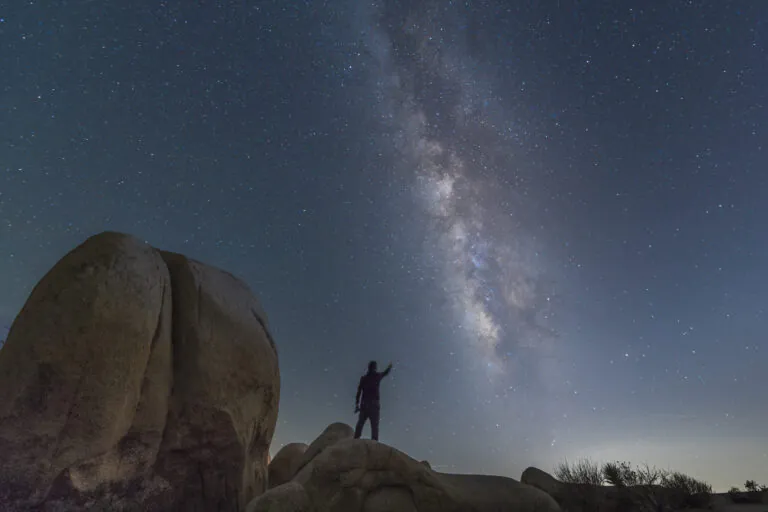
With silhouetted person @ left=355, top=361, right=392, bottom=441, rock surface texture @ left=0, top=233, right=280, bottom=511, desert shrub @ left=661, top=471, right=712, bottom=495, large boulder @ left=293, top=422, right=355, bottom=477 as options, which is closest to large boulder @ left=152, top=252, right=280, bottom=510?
rock surface texture @ left=0, top=233, right=280, bottom=511

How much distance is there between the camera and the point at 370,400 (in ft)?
39.9

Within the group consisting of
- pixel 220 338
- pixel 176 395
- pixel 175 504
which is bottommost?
pixel 175 504

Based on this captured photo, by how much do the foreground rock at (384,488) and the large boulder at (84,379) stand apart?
2.87 meters

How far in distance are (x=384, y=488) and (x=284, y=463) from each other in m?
6.87

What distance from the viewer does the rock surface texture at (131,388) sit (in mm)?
6875

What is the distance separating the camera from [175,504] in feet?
27.5

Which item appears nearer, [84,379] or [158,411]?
[84,379]

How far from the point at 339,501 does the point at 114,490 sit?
3829mm

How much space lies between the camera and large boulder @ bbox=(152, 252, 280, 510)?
341 inches

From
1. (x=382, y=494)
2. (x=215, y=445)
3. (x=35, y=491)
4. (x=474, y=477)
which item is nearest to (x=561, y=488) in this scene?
(x=474, y=477)

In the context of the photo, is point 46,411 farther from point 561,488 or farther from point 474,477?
point 561,488

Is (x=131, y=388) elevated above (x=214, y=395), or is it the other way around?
(x=214, y=395)

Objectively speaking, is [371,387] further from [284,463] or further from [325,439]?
[284,463]

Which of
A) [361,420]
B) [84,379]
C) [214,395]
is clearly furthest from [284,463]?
[84,379]
